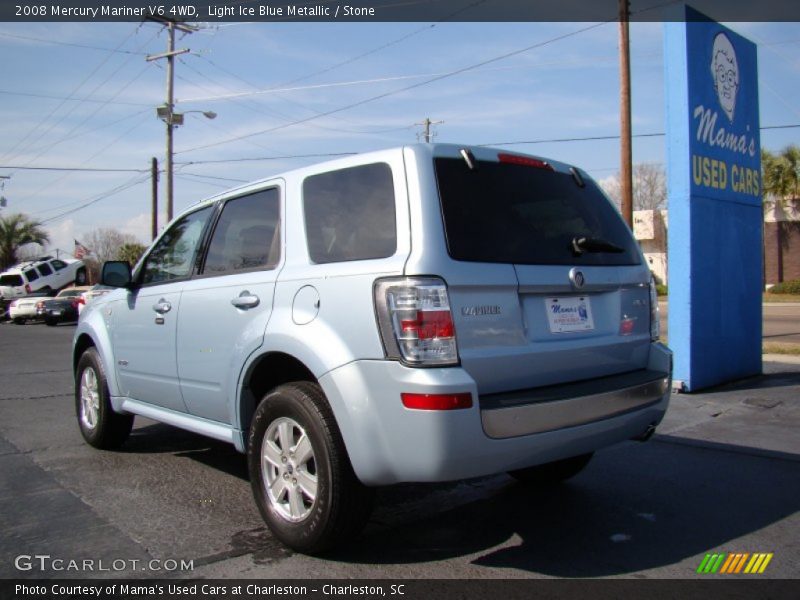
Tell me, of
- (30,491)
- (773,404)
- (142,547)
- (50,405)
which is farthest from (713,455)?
(50,405)

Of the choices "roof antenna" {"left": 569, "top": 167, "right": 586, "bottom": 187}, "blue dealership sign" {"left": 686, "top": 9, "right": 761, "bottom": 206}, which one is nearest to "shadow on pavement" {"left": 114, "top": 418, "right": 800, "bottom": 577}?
"roof antenna" {"left": 569, "top": 167, "right": 586, "bottom": 187}

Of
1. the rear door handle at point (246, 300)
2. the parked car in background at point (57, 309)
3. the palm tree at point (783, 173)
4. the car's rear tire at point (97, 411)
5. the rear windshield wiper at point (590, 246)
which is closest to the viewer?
the rear windshield wiper at point (590, 246)

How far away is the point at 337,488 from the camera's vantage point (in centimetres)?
321

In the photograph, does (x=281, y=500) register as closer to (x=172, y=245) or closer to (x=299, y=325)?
(x=299, y=325)

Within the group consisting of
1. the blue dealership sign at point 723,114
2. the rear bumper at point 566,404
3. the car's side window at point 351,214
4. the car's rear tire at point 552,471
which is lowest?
the car's rear tire at point 552,471

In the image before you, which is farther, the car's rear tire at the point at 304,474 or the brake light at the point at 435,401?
the car's rear tire at the point at 304,474

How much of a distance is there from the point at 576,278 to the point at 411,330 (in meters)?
1.00

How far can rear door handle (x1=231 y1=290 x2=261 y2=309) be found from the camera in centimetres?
385

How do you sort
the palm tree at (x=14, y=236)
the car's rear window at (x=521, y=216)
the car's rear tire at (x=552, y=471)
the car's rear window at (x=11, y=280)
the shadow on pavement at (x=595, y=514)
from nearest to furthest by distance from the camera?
the car's rear window at (x=521, y=216) → the shadow on pavement at (x=595, y=514) → the car's rear tire at (x=552, y=471) → the car's rear window at (x=11, y=280) → the palm tree at (x=14, y=236)

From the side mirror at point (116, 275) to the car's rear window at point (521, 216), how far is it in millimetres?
Result: 2932

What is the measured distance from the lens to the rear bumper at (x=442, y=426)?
9.71 feet

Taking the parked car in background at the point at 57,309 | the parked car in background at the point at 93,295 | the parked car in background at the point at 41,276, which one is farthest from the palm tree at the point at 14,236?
the parked car in background at the point at 93,295

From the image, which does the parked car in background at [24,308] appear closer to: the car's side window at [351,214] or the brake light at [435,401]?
the car's side window at [351,214]
